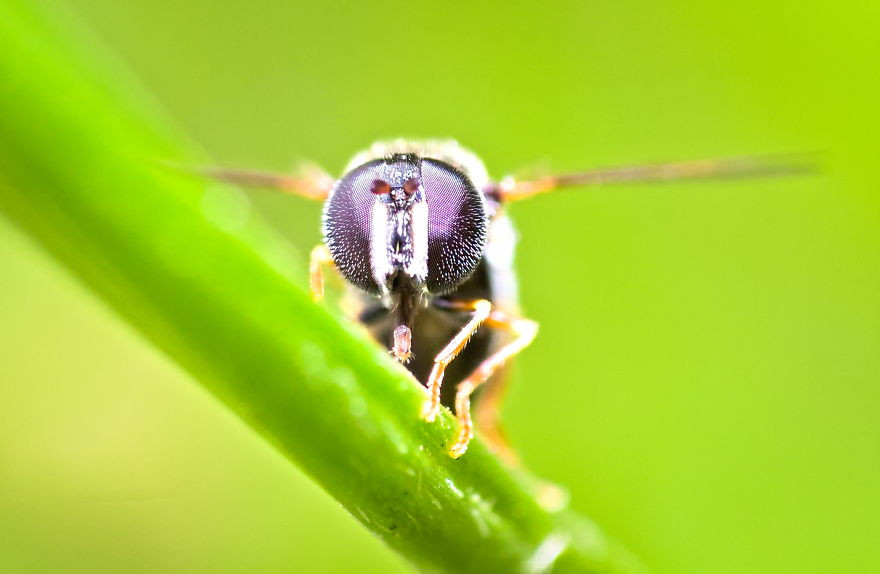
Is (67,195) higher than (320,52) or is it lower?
lower

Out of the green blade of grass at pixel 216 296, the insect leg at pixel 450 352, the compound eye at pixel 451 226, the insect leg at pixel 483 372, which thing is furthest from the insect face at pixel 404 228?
the green blade of grass at pixel 216 296

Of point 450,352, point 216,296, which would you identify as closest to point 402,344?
point 450,352

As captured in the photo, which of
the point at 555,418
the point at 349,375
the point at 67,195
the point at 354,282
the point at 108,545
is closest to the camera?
the point at 67,195

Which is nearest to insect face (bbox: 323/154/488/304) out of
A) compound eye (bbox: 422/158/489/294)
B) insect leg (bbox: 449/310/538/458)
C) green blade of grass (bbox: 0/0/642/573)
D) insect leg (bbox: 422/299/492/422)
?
compound eye (bbox: 422/158/489/294)

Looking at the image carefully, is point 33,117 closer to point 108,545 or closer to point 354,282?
point 354,282

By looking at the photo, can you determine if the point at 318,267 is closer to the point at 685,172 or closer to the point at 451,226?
the point at 451,226

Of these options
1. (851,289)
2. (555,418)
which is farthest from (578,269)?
(851,289)

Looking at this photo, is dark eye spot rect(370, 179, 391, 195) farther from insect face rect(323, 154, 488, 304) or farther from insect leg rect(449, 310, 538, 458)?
insect leg rect(449, 310, 538, 458)

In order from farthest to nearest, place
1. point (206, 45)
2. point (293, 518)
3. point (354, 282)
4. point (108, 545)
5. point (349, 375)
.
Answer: point (206, 45) → point (293, 518) → point (108, 545) → point (354, 282) → point (349, 375)
